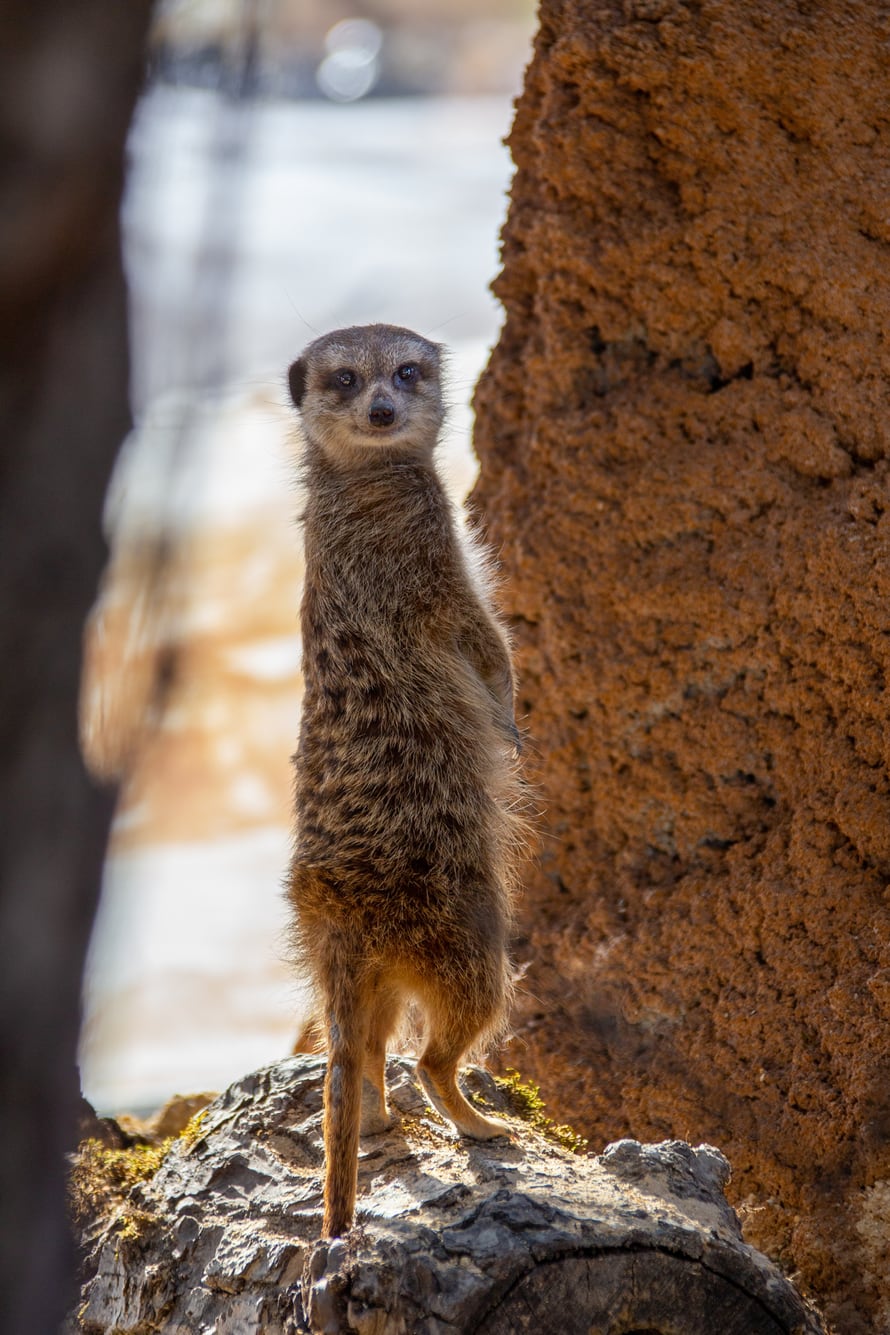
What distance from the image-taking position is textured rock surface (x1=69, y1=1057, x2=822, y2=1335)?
1.71 metres

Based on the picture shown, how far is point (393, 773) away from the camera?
7.57 feet

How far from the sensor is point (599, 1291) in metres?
1.74

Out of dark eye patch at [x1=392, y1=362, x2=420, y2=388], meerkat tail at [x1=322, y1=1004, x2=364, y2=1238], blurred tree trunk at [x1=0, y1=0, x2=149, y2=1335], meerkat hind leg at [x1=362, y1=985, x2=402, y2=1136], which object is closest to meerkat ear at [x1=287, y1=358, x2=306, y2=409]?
dark eye patch at [x1=392, y1=362, x2=420, y2=388]

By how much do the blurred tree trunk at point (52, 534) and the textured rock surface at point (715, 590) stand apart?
165 cm

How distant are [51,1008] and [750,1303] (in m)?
1.22

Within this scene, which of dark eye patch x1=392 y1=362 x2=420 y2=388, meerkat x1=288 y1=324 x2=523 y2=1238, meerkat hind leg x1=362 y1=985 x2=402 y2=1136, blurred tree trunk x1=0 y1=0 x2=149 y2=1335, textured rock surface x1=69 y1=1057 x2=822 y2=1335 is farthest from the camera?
dark eye patch x1=392 y1=362 x2=420 y2=388

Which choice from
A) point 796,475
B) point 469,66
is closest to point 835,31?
point 796,475

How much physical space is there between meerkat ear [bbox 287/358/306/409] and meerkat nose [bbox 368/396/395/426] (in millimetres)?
396

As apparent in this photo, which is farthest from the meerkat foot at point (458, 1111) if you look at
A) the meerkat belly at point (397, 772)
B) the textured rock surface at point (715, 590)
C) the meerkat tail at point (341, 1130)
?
the textured rock surface at point (715, 590)

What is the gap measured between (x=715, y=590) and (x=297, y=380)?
3.60ft

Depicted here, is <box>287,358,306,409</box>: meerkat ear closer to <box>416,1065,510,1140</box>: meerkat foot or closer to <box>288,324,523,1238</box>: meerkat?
<box>288,324,523,1238</box>: meerkat

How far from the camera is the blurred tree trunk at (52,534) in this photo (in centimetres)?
95

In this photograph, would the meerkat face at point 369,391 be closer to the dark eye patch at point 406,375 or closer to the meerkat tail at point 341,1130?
the dark eye patch at point 406,375

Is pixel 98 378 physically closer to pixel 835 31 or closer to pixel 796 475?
pixel 796 475
